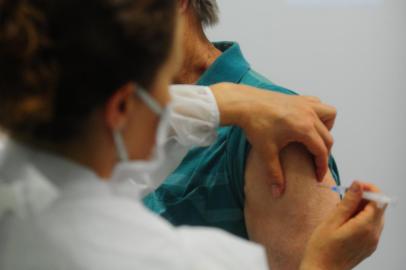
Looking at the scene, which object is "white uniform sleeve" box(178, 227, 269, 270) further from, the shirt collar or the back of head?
the shirt collar

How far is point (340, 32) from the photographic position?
239 centimetres

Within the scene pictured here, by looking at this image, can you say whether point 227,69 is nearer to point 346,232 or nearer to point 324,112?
point 324,112

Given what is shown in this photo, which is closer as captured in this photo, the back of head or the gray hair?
the back of head

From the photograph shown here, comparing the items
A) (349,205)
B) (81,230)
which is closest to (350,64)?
(349,205)

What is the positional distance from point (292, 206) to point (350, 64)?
1.28 m

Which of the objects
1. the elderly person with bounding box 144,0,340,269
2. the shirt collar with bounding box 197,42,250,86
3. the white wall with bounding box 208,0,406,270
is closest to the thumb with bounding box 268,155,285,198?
Answer: the elderly person with bounding box 144,0,340,269

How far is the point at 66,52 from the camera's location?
69 centimetres

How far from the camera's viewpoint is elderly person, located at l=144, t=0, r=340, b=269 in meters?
1.25

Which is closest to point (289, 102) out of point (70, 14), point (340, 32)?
point (70, 14)

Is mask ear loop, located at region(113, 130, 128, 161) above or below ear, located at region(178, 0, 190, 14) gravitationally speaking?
above

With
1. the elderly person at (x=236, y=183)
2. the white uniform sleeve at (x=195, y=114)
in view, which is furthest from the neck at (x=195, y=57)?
the white uniform sleeve at (x=195, y=114)

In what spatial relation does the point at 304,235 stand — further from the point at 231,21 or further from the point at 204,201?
the point at 231,21

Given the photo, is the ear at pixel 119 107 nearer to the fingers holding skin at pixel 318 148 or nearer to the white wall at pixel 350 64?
the fingers holding skin at pixel 318 148

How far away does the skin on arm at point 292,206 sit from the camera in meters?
1.24
